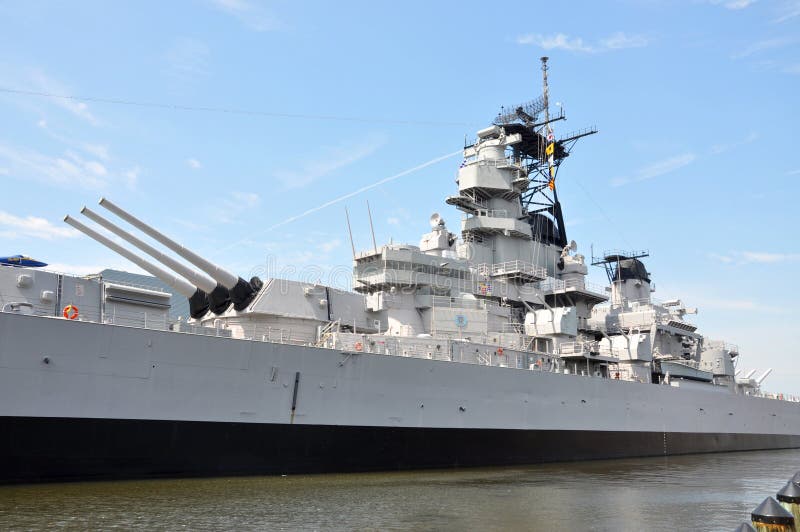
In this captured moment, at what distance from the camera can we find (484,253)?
2431 centimetres

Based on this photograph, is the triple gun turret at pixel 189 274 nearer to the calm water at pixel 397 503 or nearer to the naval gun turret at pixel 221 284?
the naval gun turret at pixel 221 284

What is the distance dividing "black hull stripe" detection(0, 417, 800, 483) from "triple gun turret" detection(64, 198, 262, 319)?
3412 millimetres

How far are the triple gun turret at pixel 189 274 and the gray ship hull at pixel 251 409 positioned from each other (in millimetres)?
1941

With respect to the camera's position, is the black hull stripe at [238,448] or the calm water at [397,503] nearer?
the calm water at [397,503]

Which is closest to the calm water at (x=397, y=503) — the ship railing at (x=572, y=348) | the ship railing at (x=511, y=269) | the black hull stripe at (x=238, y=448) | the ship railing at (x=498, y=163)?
the black hull stripe at (x=238, y=448)

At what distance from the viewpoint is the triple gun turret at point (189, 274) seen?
46.2 ft

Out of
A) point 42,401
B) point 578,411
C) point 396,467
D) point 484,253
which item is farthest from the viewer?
point 484,253

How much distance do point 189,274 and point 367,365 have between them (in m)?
4.68

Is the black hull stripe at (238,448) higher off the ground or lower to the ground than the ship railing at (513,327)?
lower

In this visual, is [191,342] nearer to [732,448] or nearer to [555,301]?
[555,301]

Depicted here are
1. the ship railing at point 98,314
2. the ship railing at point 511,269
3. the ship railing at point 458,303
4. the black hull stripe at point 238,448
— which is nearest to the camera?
the black hull stripe at point 238,448

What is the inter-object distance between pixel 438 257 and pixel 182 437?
1024 cm

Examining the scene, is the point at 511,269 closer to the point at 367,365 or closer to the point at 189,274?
the point at 367,365

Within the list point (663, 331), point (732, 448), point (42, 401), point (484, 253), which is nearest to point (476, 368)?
point (484, 253)
